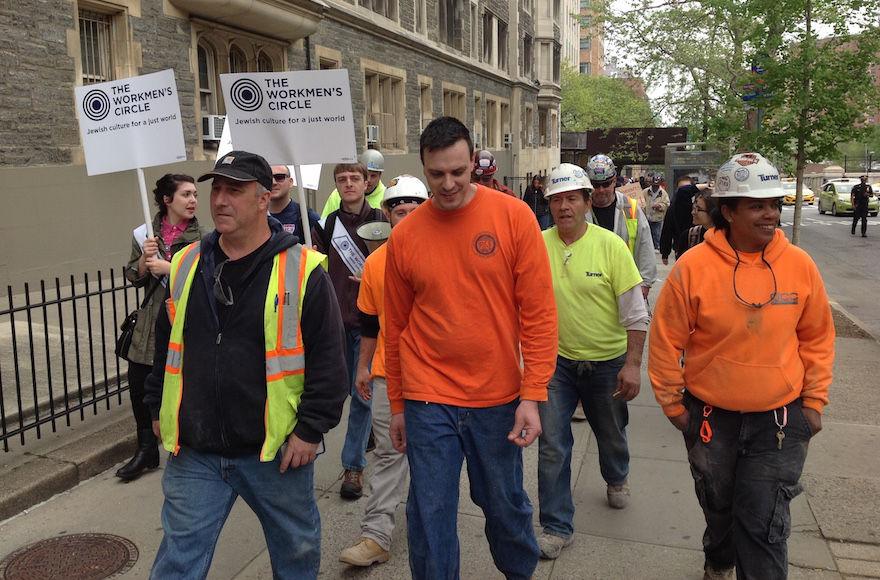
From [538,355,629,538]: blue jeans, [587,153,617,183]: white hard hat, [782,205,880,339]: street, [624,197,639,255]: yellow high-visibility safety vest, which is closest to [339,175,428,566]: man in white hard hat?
[538,355,629,538]: blue jeans

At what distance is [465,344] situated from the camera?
304 centimetres

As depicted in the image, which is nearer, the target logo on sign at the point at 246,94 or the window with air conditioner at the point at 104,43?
the target logo on sign at the point at 246,94

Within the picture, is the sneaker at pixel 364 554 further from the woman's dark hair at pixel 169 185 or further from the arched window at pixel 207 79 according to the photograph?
the arched window at pixel 207 79

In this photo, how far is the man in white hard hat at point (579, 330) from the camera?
158 inches

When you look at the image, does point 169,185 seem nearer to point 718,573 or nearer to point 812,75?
point 718,573

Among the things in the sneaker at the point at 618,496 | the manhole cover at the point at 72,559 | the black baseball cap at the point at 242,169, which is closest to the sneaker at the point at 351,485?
the manhole cover at the point at 72,559

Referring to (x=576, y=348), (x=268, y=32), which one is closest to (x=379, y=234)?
(x=576, y=348)

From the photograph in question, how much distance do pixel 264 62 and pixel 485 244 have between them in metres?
15.2

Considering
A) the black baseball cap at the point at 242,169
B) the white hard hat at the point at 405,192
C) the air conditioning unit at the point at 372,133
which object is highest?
the air conditioning unit at the point at 372,133

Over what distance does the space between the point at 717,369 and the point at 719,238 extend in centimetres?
53

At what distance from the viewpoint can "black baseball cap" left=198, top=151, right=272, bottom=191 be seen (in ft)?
9.22

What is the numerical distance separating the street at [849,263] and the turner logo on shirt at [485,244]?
8778 millimetres

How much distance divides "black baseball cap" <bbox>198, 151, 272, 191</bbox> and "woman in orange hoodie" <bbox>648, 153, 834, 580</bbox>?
5.64 feet

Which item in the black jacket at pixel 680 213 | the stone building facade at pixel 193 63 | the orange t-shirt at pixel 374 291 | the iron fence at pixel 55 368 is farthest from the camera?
the stone building facade at pixel 193 63
